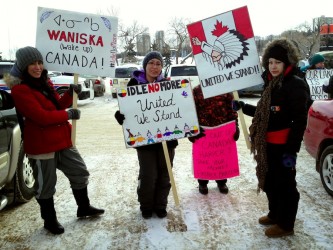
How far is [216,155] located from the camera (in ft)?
13.8

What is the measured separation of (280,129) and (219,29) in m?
1.15

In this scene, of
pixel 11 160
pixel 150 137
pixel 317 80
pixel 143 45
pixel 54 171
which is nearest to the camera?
pixel 54 171

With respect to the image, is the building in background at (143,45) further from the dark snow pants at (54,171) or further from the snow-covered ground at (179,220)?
the dark snow pants at (54,171)

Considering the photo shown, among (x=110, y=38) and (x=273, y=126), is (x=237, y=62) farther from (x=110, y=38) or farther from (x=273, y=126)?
(x=110, y=38)

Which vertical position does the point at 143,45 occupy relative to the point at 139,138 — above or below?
above

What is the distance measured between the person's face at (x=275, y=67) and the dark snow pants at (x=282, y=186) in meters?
0.64

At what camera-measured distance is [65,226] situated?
345 cm

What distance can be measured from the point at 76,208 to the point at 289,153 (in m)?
2.39

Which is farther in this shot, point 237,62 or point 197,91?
point 197,91

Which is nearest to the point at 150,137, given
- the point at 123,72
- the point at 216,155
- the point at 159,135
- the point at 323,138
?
the point at 159,135

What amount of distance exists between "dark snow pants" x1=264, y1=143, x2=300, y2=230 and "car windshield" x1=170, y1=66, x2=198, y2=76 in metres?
9.05

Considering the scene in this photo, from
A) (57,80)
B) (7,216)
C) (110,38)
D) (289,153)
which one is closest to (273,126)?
(289,153)

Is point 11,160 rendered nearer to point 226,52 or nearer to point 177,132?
point 177,132


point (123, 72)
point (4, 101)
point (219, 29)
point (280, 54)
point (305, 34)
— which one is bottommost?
point (280, 54)
